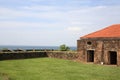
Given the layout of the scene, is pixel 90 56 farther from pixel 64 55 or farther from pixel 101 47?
pixel 64 55

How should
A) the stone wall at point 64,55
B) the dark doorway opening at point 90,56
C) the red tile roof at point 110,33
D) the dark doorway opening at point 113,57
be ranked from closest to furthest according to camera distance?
the red tile roof at point 110,33, the dark doorway opening at point 113,57, the dark doorway opening at point 90,56, the stone wall at point 64,55

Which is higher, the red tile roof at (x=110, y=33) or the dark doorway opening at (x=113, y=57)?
the red tile roof at (x=110, y=33)

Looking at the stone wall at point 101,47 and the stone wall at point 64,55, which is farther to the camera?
the stone wall at point 64,55

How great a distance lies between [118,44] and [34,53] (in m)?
15.5

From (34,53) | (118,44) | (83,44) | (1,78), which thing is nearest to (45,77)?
(1,78)

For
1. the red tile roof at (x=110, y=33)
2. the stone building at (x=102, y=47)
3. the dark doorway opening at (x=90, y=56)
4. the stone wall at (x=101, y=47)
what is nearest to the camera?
the stone wall at (x=101, y=47)

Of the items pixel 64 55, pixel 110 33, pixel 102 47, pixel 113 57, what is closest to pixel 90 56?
pixel 102 47

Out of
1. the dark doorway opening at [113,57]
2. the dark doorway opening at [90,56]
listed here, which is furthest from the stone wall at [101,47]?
the dark doorway opening at [113,57]

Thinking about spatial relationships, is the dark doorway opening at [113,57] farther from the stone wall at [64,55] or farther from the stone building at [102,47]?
the stone wall at [64,55]

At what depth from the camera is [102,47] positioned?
30.7m

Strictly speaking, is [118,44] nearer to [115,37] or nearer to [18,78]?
[115,37]

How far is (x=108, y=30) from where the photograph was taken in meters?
33.4

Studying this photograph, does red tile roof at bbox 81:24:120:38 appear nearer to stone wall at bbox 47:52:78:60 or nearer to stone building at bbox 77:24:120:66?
stone building at bbox 77:24:120:66

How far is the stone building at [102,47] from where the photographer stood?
2939 cm
